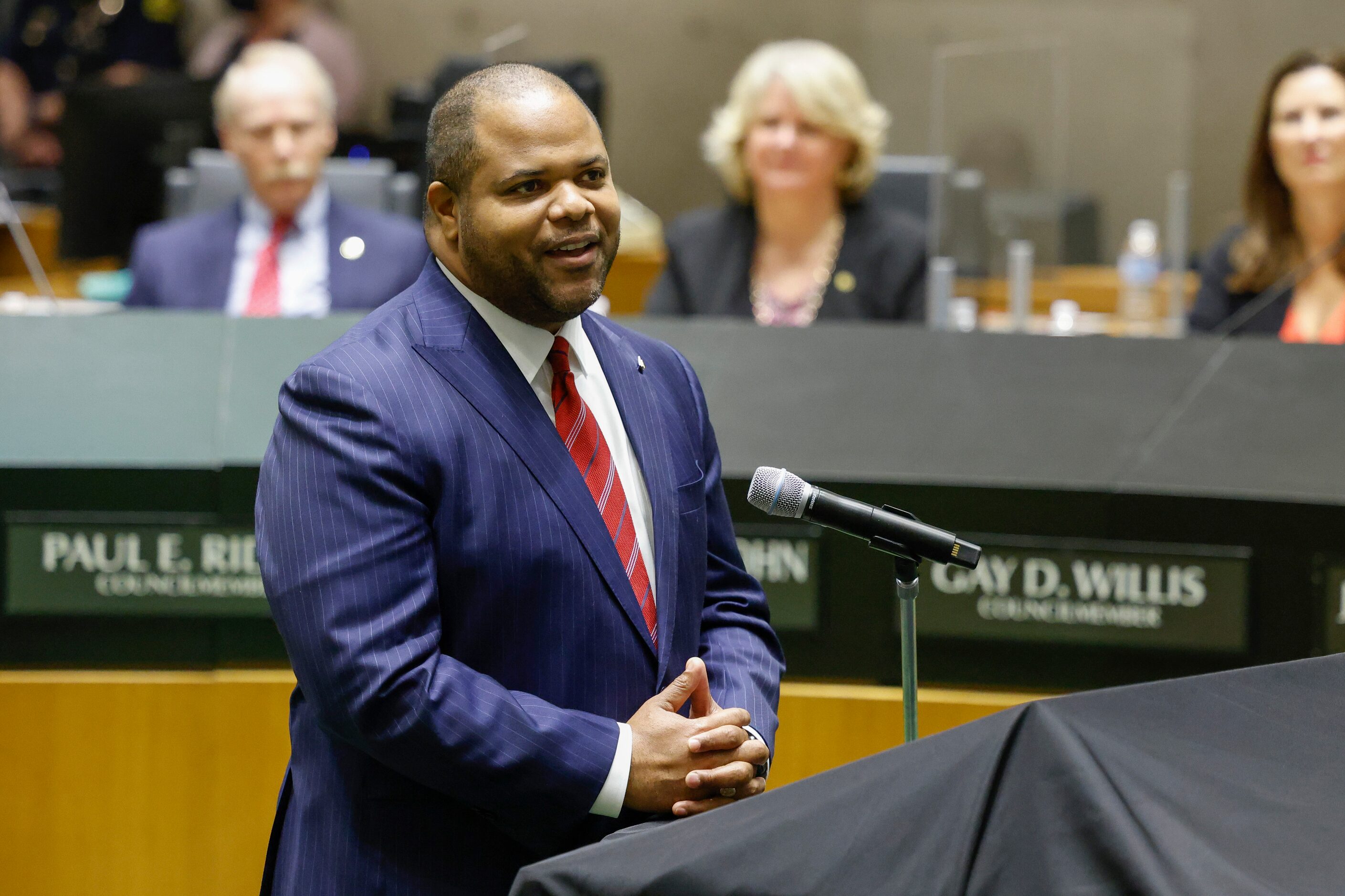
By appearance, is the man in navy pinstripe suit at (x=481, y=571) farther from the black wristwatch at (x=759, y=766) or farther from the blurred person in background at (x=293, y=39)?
the blurred person in background at (x=293, y=39)

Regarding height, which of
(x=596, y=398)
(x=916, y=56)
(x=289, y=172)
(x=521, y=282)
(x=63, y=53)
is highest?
(x=916, y=56)

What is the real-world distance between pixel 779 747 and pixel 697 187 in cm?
594

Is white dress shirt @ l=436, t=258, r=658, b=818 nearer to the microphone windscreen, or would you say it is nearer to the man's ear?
the man's ear

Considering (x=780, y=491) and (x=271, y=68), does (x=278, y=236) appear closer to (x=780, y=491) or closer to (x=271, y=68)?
(x=271, y=68)

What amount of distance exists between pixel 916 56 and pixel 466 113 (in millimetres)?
6445

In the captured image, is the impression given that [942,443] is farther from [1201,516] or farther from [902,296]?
[902,296]

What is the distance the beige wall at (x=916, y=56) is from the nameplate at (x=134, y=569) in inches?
214

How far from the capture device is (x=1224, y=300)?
307 centimetres

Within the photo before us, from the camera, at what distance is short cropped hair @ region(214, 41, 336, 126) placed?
3416mm

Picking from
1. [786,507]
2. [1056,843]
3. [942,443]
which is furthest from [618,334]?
[1056,843]

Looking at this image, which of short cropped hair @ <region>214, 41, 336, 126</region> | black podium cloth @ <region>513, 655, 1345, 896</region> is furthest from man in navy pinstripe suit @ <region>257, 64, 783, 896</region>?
short cropped hair @ <region>214, 41, 336, 126</region>

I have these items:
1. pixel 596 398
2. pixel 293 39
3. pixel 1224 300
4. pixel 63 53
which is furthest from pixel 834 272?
pixel 63 53

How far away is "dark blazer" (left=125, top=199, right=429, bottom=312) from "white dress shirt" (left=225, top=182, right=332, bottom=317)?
0.06 feet

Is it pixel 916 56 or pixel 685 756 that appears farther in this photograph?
pixel 916 56
